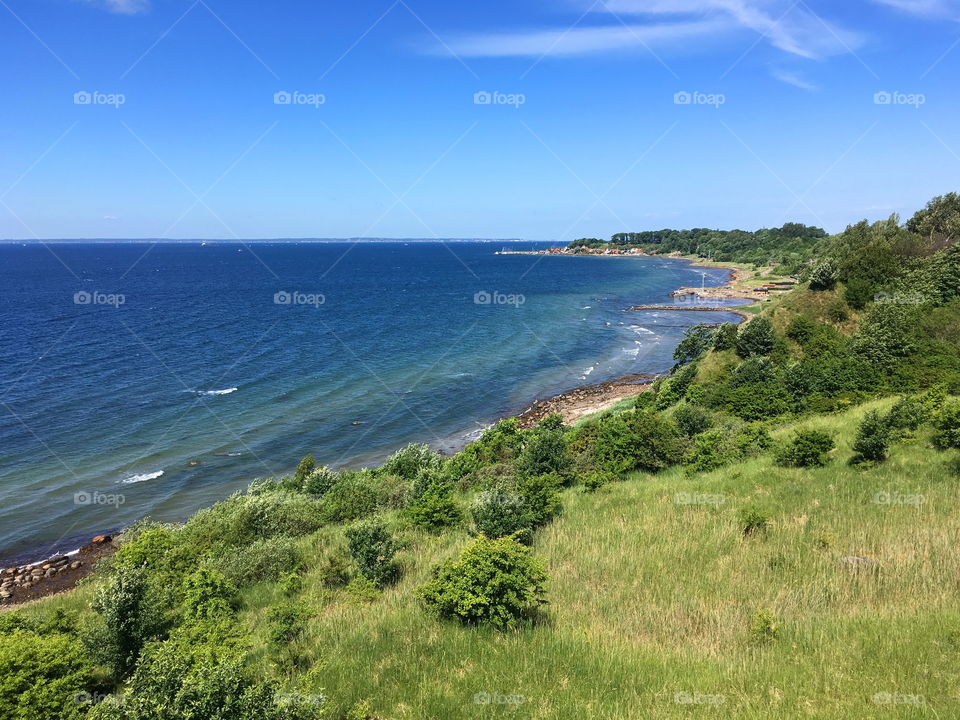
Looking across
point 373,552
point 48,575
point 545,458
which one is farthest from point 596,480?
point 48,575

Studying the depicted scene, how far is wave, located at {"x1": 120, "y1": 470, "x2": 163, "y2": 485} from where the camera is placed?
97.6 ft

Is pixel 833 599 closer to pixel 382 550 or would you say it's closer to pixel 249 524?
pixel 382 550

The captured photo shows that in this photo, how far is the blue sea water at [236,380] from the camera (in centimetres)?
2966

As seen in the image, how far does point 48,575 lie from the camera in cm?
2248

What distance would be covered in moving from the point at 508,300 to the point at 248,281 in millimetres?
64747

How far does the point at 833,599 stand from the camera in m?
9.66

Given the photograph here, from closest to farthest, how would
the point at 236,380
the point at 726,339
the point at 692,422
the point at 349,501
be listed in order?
the point at 349,501, the point at 692,422, the point at 726,339, the point at 236,380

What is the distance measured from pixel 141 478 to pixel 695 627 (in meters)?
31.0

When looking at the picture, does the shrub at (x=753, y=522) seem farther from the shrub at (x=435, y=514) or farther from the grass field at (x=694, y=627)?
the shrub at (x=435, y=514)

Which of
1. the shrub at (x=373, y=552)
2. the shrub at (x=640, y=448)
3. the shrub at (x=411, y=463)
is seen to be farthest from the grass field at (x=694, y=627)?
the shrub at (x=411, y=463)

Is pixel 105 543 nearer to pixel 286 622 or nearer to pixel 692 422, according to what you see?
pixel 286 622

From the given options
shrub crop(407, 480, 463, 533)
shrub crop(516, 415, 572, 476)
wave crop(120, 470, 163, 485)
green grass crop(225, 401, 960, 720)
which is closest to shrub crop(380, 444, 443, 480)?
shrub crop(516, 415, 572, 476)

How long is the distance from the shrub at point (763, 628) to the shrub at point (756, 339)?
28411 mm

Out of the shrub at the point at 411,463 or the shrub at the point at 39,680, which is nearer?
the shrub at the point at 39,680
